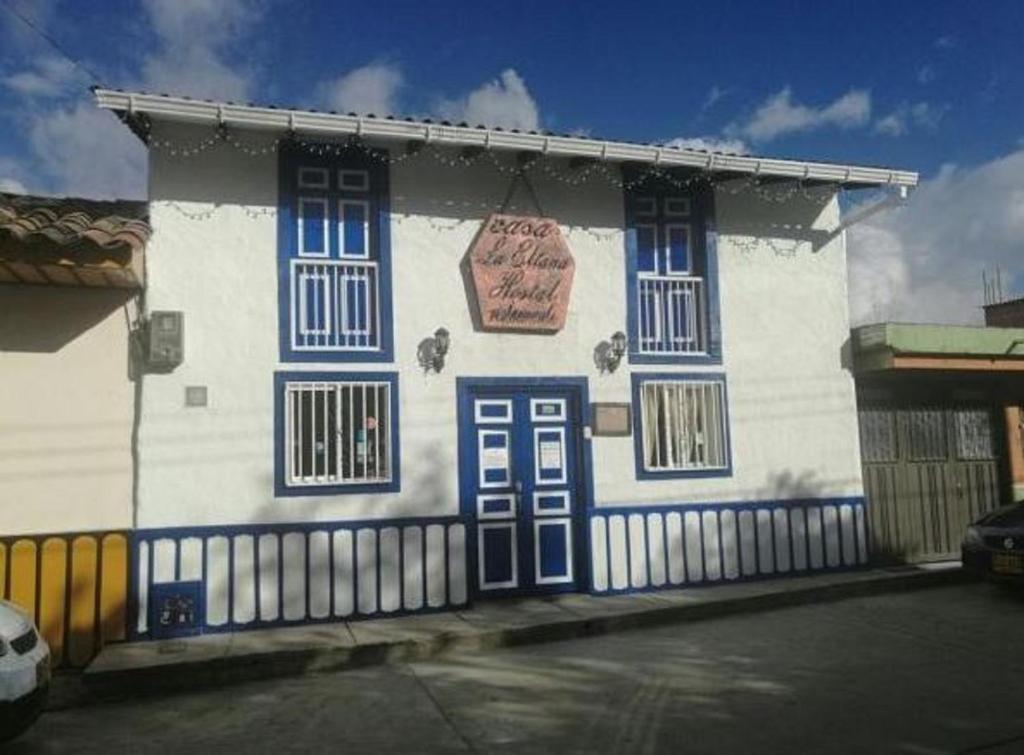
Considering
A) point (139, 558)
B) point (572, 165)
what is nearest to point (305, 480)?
point (139, 558)

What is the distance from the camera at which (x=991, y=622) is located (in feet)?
27.5

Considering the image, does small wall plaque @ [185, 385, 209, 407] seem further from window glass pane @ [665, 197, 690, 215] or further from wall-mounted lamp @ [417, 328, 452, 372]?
window glass pane @ [665, 197, 690, 215]

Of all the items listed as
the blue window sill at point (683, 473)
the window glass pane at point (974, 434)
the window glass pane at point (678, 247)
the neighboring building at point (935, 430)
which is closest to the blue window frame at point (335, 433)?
the blue window sill at point (683, 473)

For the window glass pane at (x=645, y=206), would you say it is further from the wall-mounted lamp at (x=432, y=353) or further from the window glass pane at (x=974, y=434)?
the window glass pane at (x=974, y=434)

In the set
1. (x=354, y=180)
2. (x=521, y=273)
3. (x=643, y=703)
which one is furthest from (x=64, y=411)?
(x=643, y=703)

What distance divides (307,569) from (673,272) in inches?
212

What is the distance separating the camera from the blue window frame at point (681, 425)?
986 centimetres

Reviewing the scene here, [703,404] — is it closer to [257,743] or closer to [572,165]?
[572,165]

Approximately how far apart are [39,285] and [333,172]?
3058mm

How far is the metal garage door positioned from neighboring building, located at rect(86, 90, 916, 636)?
0.58 m

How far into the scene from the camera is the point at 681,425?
10.1 m

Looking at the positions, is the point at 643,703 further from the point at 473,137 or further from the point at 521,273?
the point at 473,137

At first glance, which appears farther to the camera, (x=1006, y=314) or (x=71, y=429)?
(x=1006, y=314)

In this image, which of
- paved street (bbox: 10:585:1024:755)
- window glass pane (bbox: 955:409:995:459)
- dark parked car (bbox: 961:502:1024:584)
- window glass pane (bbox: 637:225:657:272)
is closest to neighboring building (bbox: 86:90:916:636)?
window glass pane (bbox: 637:225:657:272)
